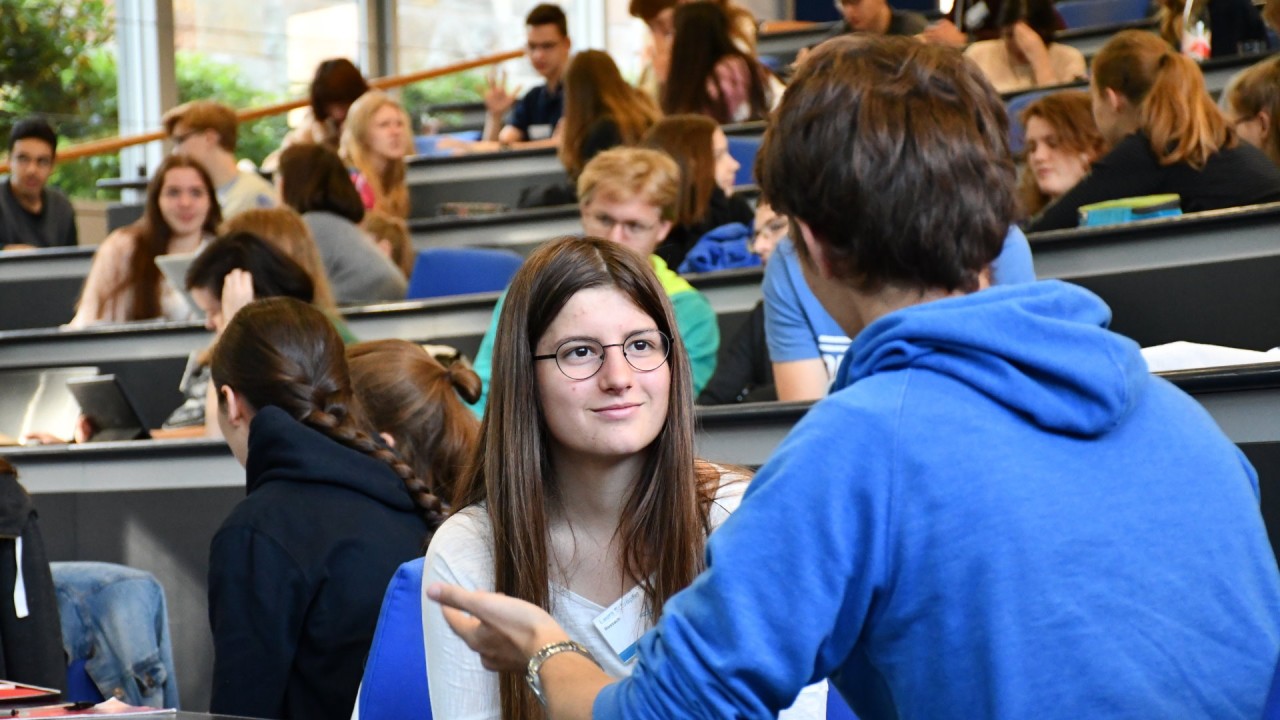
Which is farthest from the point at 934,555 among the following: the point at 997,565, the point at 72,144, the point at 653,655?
the point at 72,144

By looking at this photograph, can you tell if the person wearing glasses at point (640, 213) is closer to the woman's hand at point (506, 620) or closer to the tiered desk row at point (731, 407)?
the tiered desk row at point (731, 407)

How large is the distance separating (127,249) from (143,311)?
0.87ft

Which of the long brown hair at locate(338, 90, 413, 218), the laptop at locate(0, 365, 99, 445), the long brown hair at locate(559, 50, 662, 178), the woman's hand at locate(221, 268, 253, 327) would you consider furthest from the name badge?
the long brown hair at locate(338, 90, 413, 218)

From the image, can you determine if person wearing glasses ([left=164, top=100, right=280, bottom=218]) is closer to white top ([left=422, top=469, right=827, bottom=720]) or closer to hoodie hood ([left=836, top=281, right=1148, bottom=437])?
white top ([left=422, top=469, right=827, bottom=720])

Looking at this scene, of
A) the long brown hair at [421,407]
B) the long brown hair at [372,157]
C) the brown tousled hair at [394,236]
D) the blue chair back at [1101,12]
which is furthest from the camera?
the blue chair back at [1101,12]

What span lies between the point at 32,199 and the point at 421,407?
6737 mm

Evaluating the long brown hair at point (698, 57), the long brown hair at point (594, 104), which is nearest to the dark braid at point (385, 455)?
the long brown hair at point (594, 104)

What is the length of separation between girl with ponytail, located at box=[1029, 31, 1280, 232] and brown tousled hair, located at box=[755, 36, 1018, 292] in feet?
12.0

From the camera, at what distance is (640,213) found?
14.4 feet

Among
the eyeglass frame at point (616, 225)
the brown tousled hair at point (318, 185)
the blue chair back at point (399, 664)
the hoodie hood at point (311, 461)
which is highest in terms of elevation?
the brown tousled hair at point (318, 185)

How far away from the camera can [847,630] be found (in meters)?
1.08

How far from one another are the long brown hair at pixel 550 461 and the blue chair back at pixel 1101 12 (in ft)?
26.3

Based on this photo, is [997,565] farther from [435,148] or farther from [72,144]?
[72,144]

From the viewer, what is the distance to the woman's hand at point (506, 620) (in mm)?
1244
